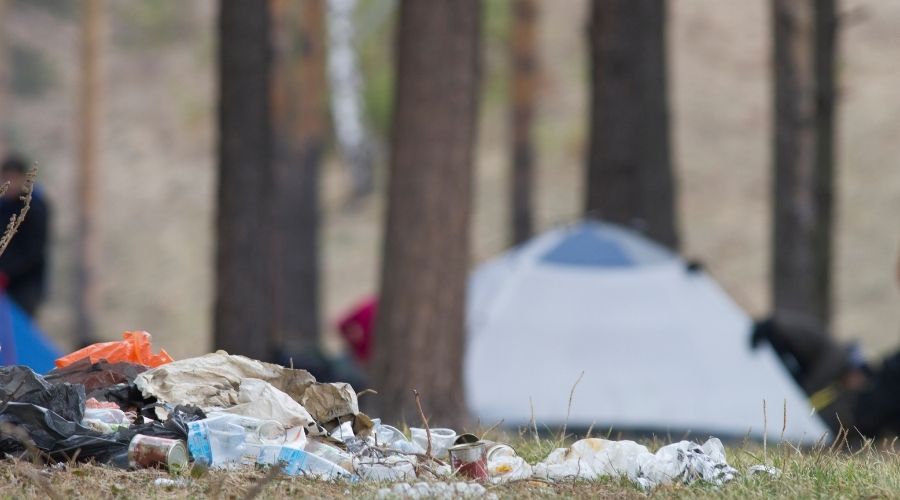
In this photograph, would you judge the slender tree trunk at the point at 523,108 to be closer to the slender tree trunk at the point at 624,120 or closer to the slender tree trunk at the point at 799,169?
the slender tree trunk at the point at 624,120

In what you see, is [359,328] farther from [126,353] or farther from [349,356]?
[126,353]

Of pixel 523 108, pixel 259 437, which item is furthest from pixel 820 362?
pixel 523 108

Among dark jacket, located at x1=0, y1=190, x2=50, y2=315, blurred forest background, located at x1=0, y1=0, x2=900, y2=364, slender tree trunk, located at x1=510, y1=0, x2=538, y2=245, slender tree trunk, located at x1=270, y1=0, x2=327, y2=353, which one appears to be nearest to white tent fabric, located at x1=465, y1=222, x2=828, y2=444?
dark jacket, located at x1=0, y1=190, x2=50, y2=315

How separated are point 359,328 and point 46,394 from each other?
8293 mm

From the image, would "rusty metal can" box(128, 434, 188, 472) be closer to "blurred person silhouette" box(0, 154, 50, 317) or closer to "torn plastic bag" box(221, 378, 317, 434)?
"torn plastic bag" box(221, 378, 317, 434)

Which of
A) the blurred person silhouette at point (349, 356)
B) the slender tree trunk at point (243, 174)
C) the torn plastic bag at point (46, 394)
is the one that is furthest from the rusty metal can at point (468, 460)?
the slender tree trunk at point (243, 174)

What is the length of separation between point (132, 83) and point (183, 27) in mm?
3734

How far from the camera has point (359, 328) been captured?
13055mm

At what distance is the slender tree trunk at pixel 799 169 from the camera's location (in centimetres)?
1398

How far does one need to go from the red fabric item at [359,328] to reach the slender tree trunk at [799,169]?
4141 mm

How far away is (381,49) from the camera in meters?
44.2

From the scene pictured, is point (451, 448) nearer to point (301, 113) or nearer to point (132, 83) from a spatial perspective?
point (301, 113)

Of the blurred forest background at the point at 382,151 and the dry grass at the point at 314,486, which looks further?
the blurred forest background at the point at 382,151

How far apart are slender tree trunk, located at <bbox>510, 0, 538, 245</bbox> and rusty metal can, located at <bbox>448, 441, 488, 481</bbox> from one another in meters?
19.5
